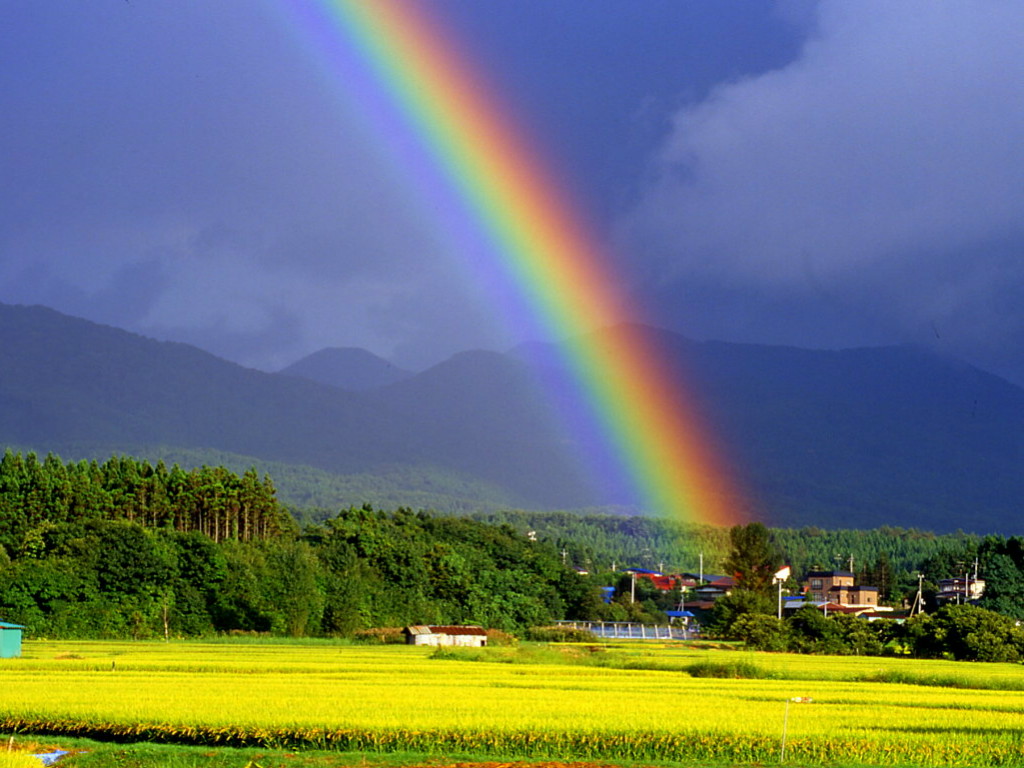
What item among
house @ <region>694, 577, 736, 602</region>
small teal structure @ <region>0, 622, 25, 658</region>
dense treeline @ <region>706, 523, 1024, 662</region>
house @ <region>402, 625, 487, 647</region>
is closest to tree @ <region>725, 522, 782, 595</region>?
dense treeline @ <region>706, 523, 1024, 662</region>

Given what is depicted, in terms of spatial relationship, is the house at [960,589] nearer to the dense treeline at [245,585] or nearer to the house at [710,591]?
the house at [710,591]

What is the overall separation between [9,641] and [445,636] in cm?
2919

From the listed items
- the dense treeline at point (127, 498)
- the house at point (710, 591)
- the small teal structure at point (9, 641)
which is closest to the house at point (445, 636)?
the dense treeline at point (127, 498)

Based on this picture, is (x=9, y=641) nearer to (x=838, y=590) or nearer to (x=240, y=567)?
(x=240, y=567)

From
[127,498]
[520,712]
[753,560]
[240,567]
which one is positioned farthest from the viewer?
[753,560]

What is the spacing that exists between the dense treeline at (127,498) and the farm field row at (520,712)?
48.7 meters

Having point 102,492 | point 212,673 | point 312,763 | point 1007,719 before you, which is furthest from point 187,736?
point 102,492

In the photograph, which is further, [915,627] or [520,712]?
[915,627]

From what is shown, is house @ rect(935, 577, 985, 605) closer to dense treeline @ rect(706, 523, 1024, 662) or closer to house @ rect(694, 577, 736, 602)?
house @ rect(694, 577, 736, 602)

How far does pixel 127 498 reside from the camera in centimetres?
10462

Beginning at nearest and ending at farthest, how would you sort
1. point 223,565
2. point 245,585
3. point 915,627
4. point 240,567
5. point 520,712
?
point 520,712 < point 915,627 < point 245,585 < point 223,565 < point 240,567

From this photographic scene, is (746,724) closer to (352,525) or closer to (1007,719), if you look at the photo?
(1007,719)

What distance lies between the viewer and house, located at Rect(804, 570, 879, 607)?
150 meters

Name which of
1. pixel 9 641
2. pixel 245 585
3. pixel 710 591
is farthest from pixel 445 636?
pixel 710 591
